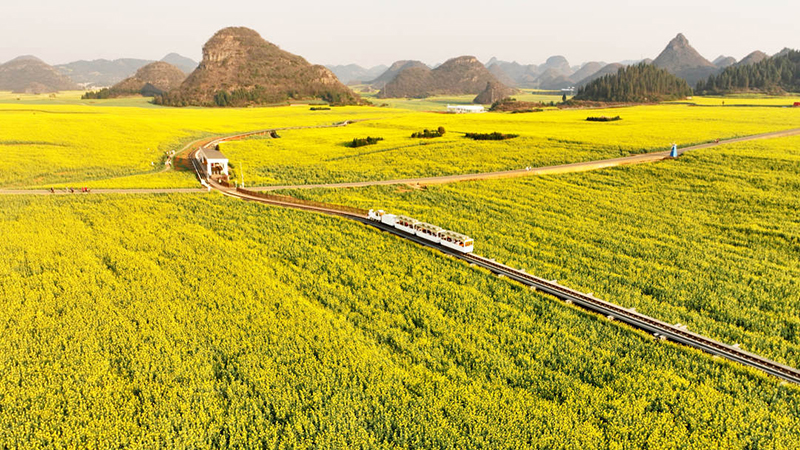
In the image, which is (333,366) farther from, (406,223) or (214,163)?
(214,163)

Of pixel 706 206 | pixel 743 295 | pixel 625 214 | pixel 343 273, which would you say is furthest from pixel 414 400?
pixel 706 206

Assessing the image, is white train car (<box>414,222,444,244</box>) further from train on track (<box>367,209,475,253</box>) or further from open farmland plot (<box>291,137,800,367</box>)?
open farmland plot (<box>291,137,800,367</box>)

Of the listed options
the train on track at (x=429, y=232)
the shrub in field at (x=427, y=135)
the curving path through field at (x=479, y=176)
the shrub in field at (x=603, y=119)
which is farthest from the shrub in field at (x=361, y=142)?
the shrub in field at (x=603, y=119)

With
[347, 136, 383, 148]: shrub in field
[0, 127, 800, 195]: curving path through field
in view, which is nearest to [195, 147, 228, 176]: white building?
[0, 127, 800, 195]: curving path through field

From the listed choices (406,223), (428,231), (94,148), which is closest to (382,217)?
(406,223)

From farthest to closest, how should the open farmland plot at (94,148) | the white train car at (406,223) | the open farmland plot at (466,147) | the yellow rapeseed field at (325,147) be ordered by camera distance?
the open farmland plot at (466,147), the yellow rapeseed field at (325,147), the open farmland plot at (94,148), the white train car at (406,223)

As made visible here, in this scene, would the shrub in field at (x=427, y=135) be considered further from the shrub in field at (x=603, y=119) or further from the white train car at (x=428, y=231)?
the white train car at (x=428, y=231)
